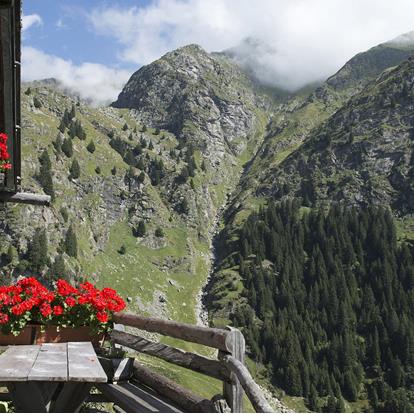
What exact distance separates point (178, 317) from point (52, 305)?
482 feet

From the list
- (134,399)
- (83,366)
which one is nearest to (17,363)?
(83,366)

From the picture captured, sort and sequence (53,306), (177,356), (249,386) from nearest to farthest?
(249,386)
(177,356)
(53,306)

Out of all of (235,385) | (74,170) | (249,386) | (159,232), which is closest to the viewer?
(249,386)

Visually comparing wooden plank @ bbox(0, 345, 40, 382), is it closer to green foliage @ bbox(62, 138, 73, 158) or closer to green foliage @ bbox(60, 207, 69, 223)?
green foliage @ bbox(60, 207, 69, 223)

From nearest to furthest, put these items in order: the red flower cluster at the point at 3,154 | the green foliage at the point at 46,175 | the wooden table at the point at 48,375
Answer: the wooden table at the point at 48,375 < the red flower cluster at the point at 3,154 < the green foliage at the point at 46,175

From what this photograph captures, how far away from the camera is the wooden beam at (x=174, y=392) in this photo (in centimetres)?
815

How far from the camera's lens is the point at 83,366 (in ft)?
23.4

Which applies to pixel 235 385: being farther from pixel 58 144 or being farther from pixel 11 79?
pixel 58 144

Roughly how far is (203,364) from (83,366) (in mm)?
2382

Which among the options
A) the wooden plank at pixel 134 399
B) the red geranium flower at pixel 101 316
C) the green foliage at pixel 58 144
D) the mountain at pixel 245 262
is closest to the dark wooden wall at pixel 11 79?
the red geranium flower at pixel 101 316

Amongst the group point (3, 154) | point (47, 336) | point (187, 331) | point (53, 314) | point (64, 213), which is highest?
point (3, 154)

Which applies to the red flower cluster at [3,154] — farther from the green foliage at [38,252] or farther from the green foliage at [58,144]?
the green foliage at [58,144]

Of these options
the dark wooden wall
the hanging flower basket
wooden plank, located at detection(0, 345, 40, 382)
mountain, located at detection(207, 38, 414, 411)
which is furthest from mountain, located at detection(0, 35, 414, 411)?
wooden plank, located at detection(0, 345, 40, 382)

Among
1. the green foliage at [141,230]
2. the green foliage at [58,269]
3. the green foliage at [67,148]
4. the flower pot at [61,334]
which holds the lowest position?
the green foliage at [58,269]
